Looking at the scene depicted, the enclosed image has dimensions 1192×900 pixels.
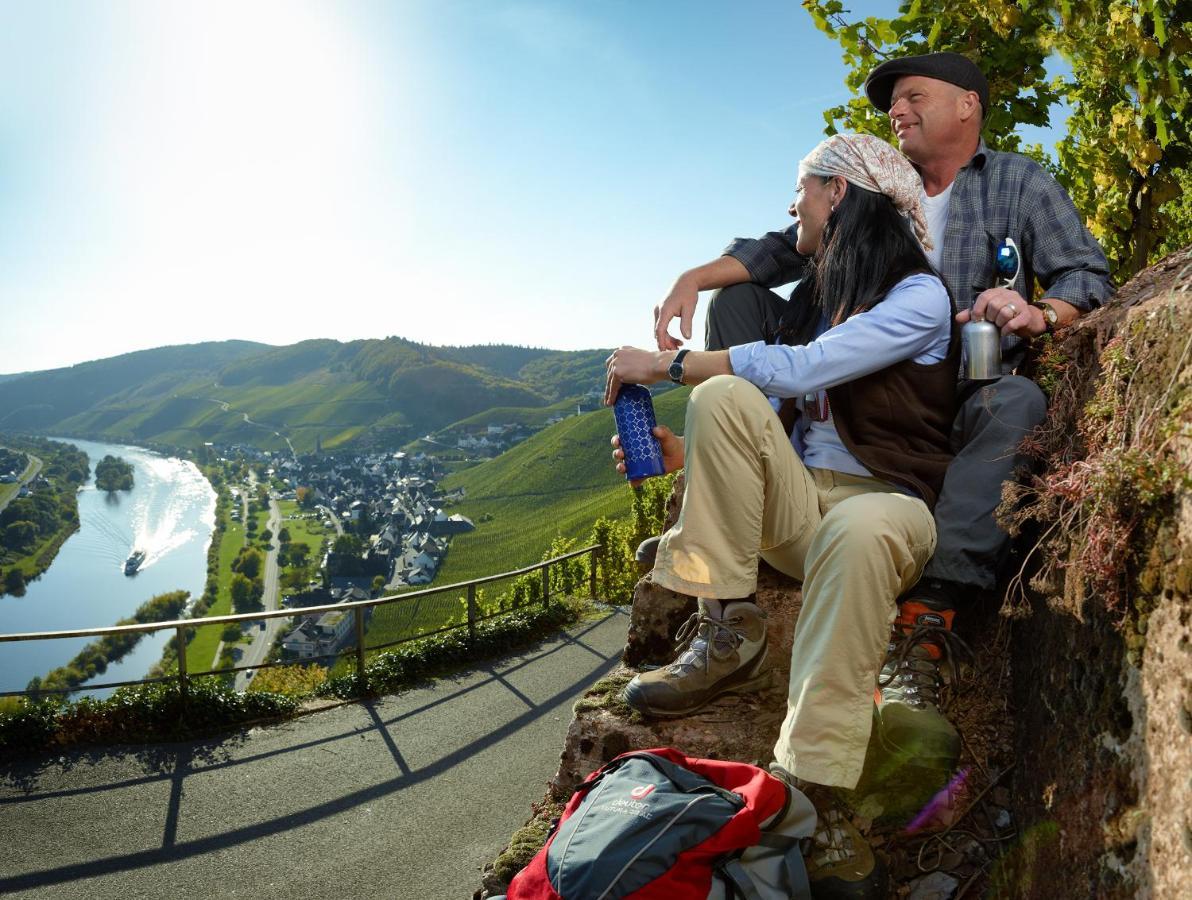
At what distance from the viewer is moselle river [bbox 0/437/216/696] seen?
11581cm

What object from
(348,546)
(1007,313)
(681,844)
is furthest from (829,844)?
(348,546)

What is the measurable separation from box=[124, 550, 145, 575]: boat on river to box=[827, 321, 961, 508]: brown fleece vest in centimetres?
16007

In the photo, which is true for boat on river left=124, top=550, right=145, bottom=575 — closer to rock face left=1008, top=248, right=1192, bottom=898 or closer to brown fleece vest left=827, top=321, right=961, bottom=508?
brown fleece vest left=827, top=321, right=961, bottom=508

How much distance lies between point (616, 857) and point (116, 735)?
26.3ft

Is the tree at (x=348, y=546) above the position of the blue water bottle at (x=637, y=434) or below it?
below

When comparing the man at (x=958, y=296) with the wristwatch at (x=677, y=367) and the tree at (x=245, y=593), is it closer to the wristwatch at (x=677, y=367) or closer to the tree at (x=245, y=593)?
the wristwatch at (x=677, y=367)

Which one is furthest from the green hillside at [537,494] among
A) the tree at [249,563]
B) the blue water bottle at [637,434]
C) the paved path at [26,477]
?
A: the blue water bottle at [637,434]

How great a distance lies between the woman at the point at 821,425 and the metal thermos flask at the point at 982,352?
0.27 feet

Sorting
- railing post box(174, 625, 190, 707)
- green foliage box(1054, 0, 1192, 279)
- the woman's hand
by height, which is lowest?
railing post box(174, 625, 190, 707)

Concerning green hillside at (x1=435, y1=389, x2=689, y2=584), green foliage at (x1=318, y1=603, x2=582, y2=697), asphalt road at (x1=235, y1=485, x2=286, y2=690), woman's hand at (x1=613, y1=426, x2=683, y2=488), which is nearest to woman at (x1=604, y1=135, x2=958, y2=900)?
woman's hand at (x1=613, y1=426, x2=683, y2=488)

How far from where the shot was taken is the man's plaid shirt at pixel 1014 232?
10.0 feet

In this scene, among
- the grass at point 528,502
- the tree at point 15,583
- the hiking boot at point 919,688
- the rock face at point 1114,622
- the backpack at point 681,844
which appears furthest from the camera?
the tree at point 15,583

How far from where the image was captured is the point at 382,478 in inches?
5945

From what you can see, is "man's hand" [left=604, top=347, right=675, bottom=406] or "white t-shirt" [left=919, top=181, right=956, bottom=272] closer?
"man's hand" [left=604, top=347, right=675, bottom=406]
